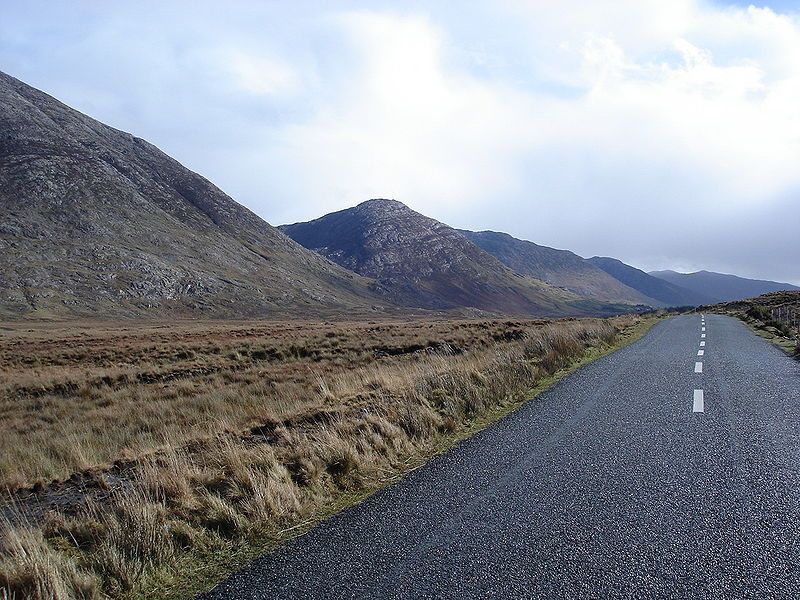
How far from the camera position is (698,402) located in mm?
9430

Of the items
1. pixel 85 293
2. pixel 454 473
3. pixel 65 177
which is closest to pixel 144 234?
pixel 65 177

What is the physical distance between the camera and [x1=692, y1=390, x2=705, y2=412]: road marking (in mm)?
8877

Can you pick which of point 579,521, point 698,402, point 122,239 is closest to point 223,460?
point 579,521

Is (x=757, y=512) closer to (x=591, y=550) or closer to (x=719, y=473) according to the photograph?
(x=719, y=473)

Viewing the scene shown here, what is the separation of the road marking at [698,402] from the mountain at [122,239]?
86.3 meters

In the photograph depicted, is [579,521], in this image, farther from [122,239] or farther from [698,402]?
[122,239]

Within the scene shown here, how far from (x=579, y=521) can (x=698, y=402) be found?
6182 millimetres

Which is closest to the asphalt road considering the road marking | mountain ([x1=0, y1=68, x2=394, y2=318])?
the road marking

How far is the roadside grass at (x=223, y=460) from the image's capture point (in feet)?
13.4

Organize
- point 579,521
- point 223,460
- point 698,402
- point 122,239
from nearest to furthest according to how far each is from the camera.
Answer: point 579,521, point 223,460, point 698,402, point 122,239

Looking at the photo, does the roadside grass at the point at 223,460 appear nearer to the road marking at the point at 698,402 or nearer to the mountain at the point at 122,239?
the road marking at the point at 698,402

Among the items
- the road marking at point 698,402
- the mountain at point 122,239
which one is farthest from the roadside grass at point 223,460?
the mountain at point 122,239

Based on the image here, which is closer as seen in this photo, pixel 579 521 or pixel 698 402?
pixel 579 521

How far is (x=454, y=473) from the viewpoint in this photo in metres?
6.05
